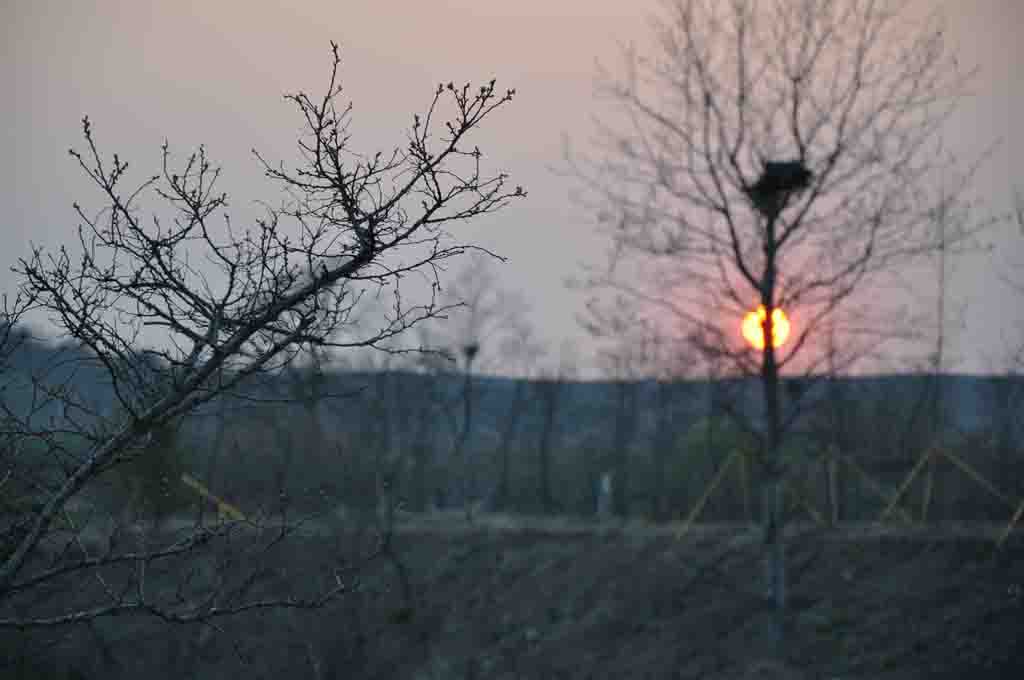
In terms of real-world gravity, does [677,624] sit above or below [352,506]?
below

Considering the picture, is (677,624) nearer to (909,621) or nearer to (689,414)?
(909,621)

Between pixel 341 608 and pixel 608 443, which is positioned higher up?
pixel 608 443

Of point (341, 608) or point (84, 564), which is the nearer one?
point (84, 564)

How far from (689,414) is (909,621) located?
20.5 metres

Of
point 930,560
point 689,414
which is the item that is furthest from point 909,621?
point 689,414

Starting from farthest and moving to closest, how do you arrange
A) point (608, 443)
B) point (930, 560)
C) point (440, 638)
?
point (608, 443)
point (440, 638)
point (930, 560)

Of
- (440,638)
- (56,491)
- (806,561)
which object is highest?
(56,491)

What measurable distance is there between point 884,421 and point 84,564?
2830 cm

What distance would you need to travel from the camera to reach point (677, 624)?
1936 cm

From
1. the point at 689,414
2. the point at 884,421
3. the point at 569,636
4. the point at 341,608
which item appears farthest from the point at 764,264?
the point at 689,414

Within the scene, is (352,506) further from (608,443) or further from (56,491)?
(608,443)

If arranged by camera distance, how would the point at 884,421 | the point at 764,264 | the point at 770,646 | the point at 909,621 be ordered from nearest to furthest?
the point at 764,264 < the point at 770,646 < the point at 909,621 < the point at 884,421

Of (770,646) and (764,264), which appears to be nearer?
(764,264)

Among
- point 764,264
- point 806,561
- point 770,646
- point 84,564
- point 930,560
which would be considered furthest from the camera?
point 806,561
